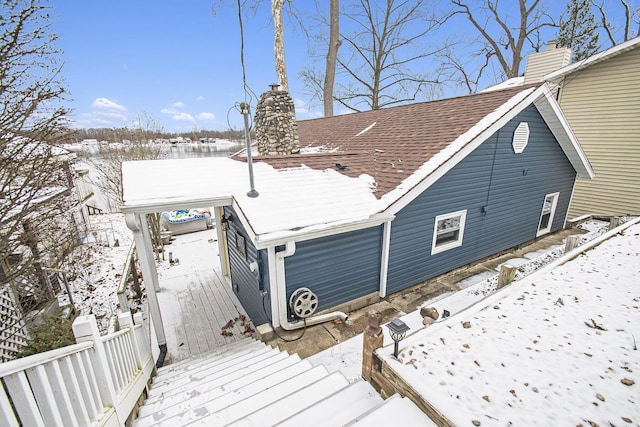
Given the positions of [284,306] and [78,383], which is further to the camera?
[284,306]

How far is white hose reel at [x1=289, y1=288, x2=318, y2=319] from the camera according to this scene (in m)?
4.72

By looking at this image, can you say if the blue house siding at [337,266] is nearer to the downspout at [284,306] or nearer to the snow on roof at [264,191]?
the downspout at [284,306]

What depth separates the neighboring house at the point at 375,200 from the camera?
4645 millimetres

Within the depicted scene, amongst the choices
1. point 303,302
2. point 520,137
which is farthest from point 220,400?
point 520,137

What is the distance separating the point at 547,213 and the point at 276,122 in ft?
30.3

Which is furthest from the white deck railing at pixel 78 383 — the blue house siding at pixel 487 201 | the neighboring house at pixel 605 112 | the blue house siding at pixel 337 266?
the neighboring house at pixel 605 112

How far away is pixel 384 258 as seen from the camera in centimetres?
557

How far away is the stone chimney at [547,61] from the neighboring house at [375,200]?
3899mm

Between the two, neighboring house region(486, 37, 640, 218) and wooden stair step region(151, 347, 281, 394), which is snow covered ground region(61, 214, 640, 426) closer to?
wooden stair step region(151, 347, 281, 394)

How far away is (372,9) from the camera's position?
1761 centimetres

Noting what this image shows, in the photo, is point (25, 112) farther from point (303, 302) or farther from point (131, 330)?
point (303, 302)

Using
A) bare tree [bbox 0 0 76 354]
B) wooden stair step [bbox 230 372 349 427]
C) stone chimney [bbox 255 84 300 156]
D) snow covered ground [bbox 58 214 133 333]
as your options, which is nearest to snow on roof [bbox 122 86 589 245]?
stone chimney [bbox 255 84 300 156]

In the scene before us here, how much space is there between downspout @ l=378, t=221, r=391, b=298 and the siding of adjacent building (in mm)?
10270

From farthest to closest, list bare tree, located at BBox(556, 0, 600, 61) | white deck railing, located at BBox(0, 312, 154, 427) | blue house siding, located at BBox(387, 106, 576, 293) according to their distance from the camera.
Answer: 1. bare tree, located at BBox(556, 0, 600, 61)
2. blue house siding, located at BBox(387, 106, 576, 293)
3. white deck railing, located at BBox(0, 312, 154, 427)
